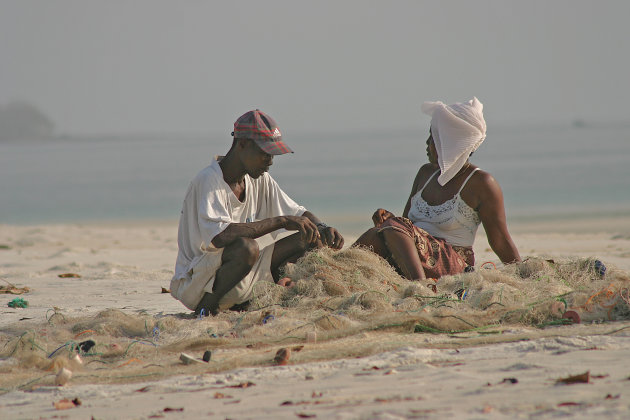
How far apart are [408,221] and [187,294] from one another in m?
1.61

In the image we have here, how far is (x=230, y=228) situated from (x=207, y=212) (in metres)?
0.18

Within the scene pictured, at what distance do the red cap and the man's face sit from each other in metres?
0.04

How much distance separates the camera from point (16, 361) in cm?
429

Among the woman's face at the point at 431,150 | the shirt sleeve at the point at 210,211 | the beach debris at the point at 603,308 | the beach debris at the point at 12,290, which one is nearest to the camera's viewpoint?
the beach debris at the point at 603,308

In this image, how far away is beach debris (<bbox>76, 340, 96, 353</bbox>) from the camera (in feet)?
14.4

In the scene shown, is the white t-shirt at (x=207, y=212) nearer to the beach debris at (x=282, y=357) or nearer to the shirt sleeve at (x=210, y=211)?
the shirt sleeve at (x=210, y=211)

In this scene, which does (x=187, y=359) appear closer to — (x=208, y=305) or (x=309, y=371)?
(x=309, y=371)

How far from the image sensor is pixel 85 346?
439 centimetres

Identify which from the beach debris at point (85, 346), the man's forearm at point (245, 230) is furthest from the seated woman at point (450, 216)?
the beach debris at point (85, 346)

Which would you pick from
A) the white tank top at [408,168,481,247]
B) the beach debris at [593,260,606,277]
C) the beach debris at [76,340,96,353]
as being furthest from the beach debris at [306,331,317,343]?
the beach debris at [593,260,606,277]

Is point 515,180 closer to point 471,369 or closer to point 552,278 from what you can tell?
point 552,278

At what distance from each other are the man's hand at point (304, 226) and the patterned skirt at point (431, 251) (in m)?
0.57

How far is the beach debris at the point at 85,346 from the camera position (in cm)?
438

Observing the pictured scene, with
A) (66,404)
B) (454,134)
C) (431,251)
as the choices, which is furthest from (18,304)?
(454,134)
